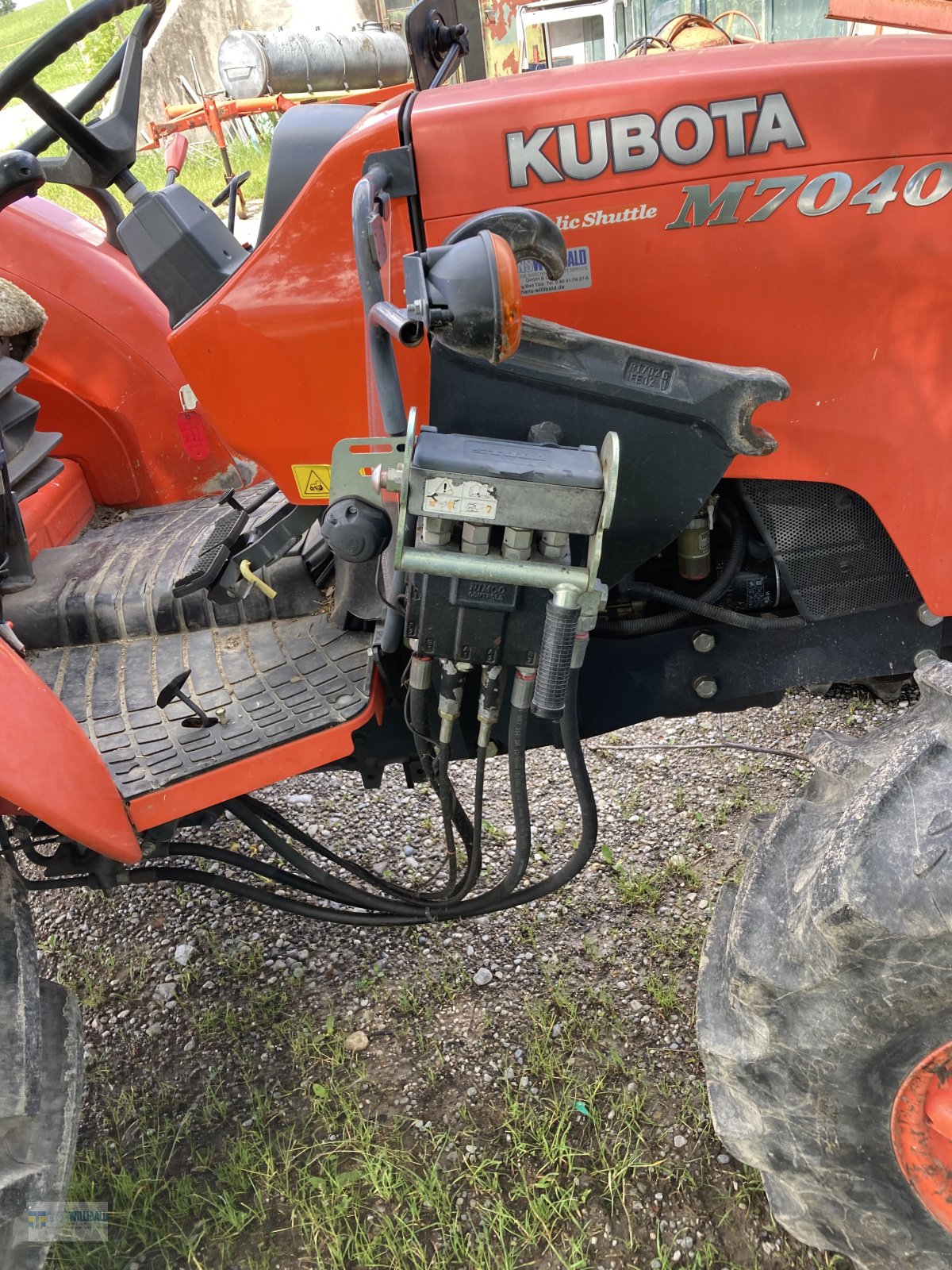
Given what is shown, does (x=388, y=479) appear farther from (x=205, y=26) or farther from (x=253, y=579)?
(x=205, y=26)

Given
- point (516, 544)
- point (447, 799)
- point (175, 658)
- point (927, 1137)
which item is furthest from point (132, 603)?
point (927, 1137)

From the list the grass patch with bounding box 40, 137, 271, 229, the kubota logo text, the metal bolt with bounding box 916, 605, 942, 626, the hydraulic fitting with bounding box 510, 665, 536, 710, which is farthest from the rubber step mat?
the grass patch with bounding box 40, 137, 271, 229

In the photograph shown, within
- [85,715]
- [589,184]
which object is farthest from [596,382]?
[85,715]

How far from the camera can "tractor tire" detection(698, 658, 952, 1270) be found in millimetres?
1207

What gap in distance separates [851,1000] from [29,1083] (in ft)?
3.60

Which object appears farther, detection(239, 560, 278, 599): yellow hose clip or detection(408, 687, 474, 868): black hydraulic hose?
detection(239, 560, 278, 599): yellow hose clip

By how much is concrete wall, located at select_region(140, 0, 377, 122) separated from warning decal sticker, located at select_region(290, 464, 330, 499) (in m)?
13.7

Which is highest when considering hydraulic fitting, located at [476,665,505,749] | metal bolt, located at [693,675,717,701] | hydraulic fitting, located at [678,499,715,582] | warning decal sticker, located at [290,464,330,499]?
warning decal sticker, located at [290,464,330,499]

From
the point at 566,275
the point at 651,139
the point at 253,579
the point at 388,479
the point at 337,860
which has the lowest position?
the point at 337,860

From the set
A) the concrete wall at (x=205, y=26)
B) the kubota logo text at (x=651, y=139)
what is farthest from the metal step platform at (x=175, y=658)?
the concrete wall at (x=205, y=26)

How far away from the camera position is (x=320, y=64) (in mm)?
8398

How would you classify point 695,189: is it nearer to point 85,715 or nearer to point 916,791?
point 916,791

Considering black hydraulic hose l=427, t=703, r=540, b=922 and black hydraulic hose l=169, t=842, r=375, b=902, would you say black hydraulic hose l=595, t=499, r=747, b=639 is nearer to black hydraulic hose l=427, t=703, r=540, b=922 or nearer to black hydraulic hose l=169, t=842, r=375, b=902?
black hydraulic hose l=427, t=703, r=540, b=922

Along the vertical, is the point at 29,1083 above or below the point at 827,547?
below
